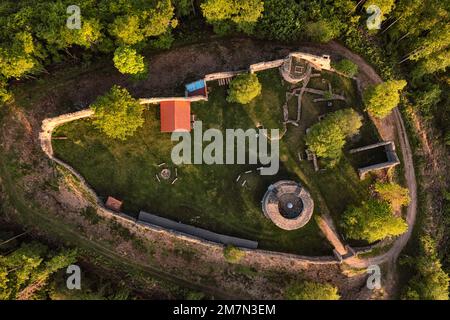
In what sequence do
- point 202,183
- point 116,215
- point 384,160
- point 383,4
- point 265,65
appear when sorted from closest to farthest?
point 116,215 < point 383,4 < point 202,183 < point 265,65 < point 384,160

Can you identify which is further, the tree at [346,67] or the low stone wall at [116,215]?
the tree at [346,67]

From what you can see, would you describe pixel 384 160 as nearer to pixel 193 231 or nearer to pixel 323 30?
pixel 323 30

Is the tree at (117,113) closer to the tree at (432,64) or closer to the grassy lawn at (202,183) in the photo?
the grassy lawn at (202,183)

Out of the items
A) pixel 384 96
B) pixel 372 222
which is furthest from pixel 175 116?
pixel 372 222

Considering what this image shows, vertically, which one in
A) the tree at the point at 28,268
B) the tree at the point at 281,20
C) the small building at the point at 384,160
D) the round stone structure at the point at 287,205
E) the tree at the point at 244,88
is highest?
the tree at the point at 281,20

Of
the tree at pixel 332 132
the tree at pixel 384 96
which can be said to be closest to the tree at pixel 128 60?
the tree at pixel 332 132

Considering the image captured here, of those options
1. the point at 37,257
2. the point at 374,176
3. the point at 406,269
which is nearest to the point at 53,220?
the point at 37,257
